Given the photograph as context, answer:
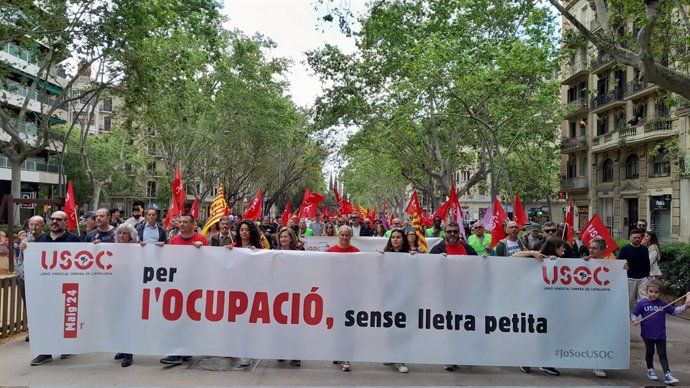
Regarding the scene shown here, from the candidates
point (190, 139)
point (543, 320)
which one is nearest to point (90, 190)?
point (190, 139)

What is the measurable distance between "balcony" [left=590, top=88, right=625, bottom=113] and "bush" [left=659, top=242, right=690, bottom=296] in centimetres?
2327

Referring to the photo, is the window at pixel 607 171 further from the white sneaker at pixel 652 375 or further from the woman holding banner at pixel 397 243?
the woman holding banner at pixel 397 243

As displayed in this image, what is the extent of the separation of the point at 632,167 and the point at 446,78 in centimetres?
2107

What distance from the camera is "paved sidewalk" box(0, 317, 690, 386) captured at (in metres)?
5.41

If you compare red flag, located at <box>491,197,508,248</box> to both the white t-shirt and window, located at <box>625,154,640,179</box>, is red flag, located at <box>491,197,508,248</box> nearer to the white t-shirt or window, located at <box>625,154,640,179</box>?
the white t-shirt

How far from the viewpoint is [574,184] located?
40.9m

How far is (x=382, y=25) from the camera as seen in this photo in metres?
20.5

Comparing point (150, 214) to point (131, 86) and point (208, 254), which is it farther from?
point (131, 86)

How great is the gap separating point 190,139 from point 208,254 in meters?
27.0

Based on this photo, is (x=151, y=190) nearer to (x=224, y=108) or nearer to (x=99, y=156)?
(x=99, y=156)

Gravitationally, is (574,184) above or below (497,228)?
above

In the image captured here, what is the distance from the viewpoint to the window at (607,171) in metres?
36.8

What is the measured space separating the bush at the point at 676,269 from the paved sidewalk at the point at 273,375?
585cm

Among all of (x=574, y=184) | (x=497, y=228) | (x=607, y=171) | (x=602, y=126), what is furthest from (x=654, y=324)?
(x=574, y=184)
